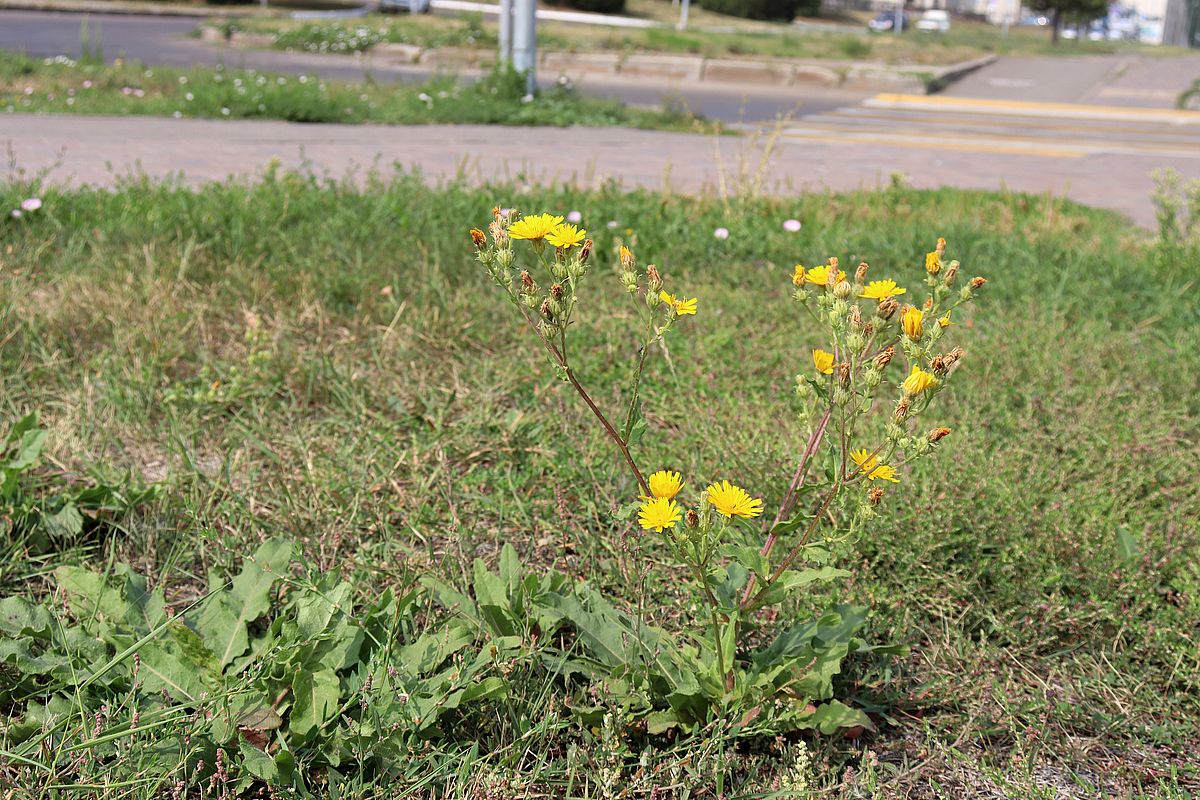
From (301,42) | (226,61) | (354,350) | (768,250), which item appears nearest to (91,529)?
(354,350)

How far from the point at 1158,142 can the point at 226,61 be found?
1113 cm

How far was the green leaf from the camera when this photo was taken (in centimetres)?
186

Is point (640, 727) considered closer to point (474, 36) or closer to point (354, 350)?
point (354, 350)

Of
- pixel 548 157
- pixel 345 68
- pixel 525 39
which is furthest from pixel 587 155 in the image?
pixel 345 68

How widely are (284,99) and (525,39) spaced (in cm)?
218

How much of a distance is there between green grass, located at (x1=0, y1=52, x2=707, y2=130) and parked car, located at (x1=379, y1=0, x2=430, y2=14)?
44.1 ft

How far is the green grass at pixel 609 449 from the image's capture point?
73.0 inches

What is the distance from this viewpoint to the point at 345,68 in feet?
45.8

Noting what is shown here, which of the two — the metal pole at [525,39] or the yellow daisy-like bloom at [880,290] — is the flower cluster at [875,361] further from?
the metal pole at [525,39]

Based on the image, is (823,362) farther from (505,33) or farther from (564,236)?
(505,33)

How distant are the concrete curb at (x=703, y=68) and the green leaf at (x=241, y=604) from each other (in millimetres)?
13183

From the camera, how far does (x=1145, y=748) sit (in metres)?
1.86

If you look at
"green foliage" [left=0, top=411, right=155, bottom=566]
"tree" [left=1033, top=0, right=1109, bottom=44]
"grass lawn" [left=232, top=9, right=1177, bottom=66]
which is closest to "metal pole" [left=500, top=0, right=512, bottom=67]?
"grass lawn" [left=232, top=9, right=1177, bottom=66]

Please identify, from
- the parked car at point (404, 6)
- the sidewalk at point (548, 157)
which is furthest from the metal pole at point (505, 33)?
the parked car at point (404, 6)
